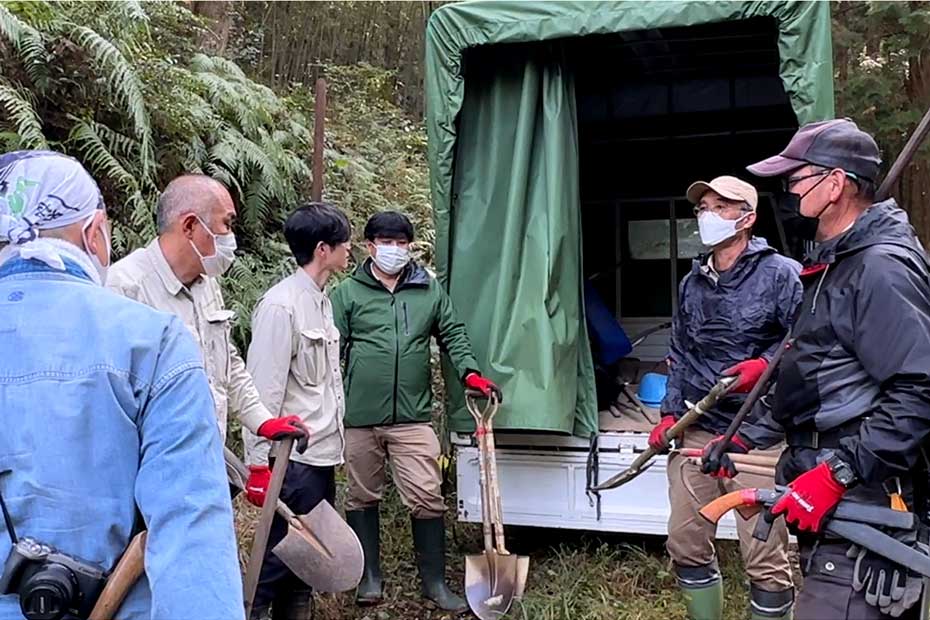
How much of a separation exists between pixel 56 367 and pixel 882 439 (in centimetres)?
199

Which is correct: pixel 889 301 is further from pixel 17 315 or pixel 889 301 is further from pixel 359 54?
pixel 359 54

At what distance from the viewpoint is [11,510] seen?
5.08 ft

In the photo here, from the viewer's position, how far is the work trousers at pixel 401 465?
433 centimetres

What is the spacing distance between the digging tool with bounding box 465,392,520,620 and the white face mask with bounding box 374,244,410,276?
84cm

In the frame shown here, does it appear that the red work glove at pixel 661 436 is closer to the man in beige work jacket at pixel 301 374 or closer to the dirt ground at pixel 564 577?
the dirt ground at pixel 564 577

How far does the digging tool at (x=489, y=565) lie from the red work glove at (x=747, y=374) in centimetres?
122

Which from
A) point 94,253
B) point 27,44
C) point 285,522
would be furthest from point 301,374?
point 27,44

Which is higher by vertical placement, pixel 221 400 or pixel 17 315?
pixel 17 315

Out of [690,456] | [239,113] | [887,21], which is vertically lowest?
[690,456]

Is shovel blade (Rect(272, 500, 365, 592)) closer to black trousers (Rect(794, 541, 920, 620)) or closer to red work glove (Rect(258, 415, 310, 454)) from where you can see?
red work glove (Rect(258, 415, 310, 454))

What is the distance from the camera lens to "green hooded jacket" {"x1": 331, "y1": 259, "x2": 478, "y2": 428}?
14.1 feet

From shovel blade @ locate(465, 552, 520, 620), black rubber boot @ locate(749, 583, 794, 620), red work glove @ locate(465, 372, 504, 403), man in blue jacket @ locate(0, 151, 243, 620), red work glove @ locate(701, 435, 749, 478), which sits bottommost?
shovel blade @ locate(465, 552, 520, 620)

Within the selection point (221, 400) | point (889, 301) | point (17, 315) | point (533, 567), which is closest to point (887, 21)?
point (533, 567)

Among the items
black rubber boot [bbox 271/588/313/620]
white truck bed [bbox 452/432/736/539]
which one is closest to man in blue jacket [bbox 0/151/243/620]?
black rubber boot [bbox 271/588/313/620]
